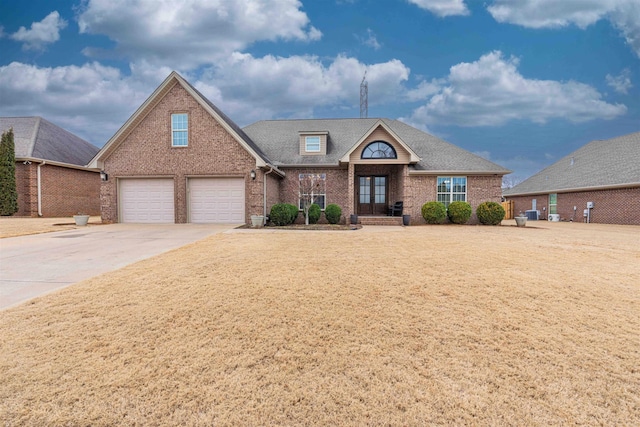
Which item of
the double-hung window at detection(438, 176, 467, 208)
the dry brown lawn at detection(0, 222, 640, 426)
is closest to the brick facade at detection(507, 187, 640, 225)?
the double-hung window at detection(438, 176, 467, 208)

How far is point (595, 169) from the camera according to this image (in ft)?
70.7

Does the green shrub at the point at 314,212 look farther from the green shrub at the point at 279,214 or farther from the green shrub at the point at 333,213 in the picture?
the green shrub at the point at 279,214

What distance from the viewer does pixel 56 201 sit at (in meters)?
20.6

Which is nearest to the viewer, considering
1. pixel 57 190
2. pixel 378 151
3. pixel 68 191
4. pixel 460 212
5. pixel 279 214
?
pixel 279 214

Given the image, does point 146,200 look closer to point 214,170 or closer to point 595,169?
point 214,170

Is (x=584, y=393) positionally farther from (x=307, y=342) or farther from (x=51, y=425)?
(x=51, y=425)

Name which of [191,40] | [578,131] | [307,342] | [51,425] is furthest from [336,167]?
[578,131]

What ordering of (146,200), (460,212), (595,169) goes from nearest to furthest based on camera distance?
(146,200) < (460,212) < (595,169)

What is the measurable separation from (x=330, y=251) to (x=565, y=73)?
4983cm

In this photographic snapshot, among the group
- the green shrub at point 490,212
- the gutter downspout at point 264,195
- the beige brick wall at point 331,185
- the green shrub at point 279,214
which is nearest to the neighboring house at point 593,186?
the green shrub at point 490,212

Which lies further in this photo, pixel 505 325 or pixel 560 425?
pixel 505 325

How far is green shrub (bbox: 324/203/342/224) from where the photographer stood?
16.1 metres

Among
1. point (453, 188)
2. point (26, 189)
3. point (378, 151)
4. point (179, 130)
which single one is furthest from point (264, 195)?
point (26, 189)

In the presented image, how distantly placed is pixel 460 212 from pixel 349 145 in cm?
784
